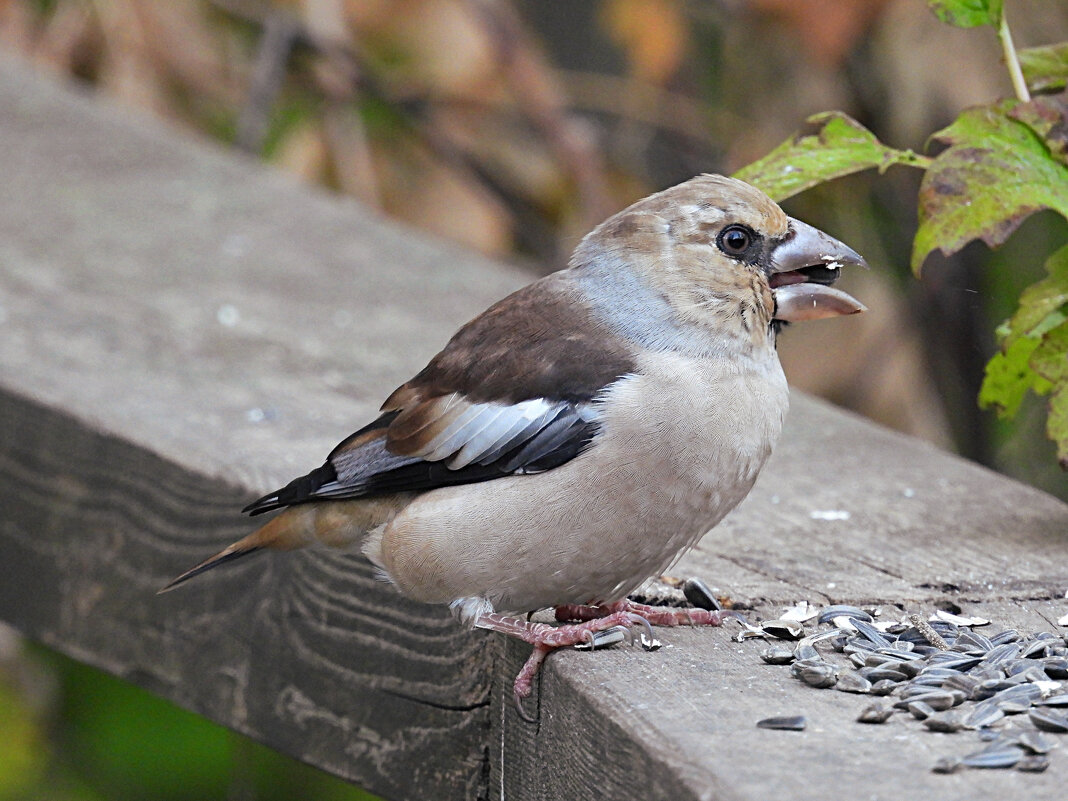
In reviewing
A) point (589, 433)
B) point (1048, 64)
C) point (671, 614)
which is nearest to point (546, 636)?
point (671, 614)

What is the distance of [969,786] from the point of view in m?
1.70

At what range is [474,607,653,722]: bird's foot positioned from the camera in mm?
2193

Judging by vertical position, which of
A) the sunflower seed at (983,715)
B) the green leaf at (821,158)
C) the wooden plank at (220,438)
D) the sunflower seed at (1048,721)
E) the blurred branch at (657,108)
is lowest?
the wooden plank at (220,438)

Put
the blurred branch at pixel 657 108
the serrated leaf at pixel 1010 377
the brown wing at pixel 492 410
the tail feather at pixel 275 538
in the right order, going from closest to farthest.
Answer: the brown wing at pixel 492 410
the tail feather at pixel 275 538
the serrated leaf at pixel 1010 377
the blurred branch at pixel 657 108

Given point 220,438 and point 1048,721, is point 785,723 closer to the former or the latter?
point 1048,721

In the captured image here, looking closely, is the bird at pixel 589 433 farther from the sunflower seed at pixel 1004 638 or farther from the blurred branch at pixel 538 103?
the blurred branch at pixel 538 103

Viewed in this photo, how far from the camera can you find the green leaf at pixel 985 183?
8.40 ft

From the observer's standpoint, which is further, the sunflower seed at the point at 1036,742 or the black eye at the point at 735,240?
the black eye at the point at 735,240

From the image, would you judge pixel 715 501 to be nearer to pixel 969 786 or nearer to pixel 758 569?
pixel 758 569

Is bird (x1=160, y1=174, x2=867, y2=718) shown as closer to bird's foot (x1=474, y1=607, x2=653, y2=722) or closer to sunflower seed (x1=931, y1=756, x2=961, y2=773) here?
bird's foot (x1=474, y1=607, x2=653, y2=722)

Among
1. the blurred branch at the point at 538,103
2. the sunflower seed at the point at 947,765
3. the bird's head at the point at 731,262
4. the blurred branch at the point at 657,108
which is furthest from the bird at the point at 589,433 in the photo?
the blurred branch at the point at 657,108

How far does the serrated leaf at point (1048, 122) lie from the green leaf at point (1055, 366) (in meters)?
0.31

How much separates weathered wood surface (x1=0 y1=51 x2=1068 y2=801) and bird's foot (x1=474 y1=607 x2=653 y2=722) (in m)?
0.03

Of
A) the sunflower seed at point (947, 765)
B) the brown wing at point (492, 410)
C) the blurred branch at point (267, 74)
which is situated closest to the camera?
the sunflower seed at point (947, 765)
